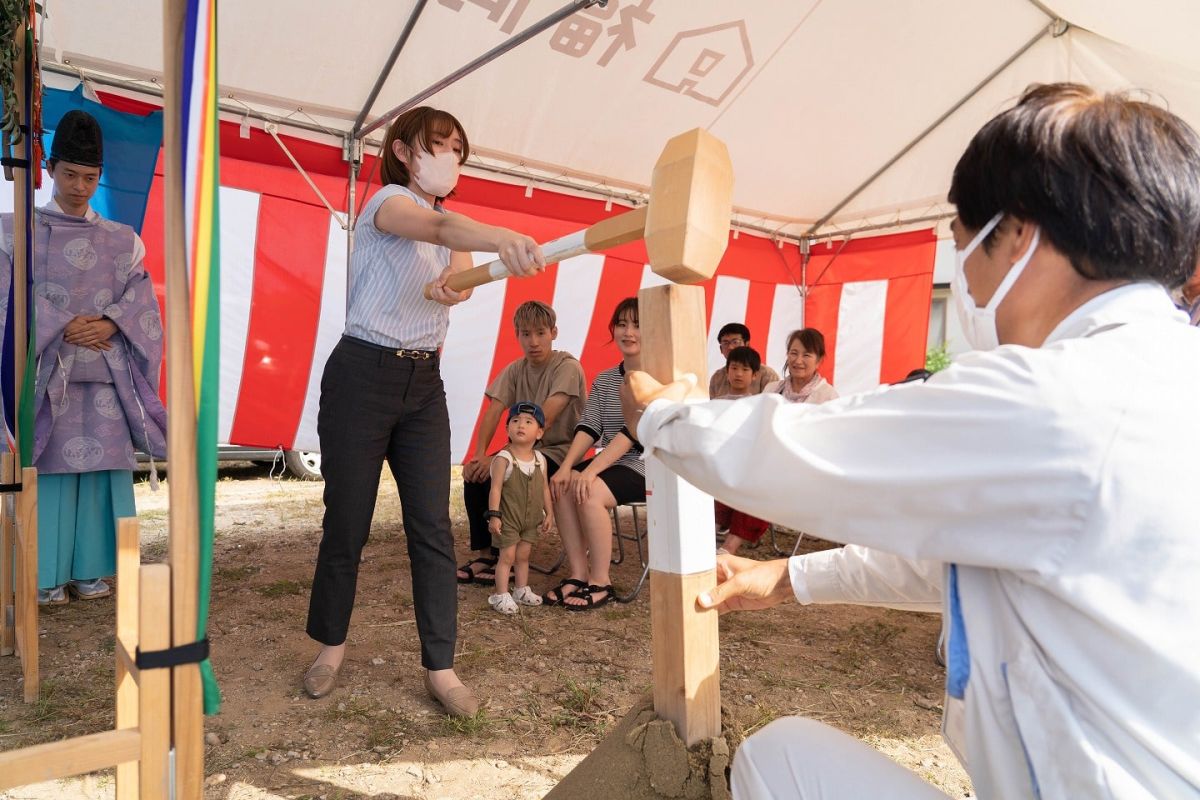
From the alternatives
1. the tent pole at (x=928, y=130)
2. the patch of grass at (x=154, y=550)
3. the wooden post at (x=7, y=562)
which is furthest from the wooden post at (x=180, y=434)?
the tent pole at (x=928, y=130)

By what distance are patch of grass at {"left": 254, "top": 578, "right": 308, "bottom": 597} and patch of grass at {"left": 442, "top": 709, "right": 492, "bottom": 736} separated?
4.85 ft

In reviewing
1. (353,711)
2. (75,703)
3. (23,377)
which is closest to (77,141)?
(23,377)

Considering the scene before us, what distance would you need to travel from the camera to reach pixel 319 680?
2.27 m

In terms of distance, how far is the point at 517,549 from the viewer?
342cm

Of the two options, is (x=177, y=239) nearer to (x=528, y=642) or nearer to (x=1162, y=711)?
(x=1162, y=711)

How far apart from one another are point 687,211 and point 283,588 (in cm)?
294

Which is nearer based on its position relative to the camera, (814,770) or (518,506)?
(814,770)

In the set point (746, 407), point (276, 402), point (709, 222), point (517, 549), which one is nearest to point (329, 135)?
point (276, 402)

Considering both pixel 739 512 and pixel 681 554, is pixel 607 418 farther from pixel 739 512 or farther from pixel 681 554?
pixel 681 554

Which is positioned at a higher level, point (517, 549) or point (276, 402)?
point (276, 402)

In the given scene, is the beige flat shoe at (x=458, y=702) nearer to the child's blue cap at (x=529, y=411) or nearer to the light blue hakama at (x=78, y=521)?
the child's blue cap at (x=529, y=411)

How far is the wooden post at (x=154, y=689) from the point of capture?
0.76m

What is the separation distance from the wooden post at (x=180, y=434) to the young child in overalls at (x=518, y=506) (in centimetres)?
246

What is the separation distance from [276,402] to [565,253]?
3.38 meters
